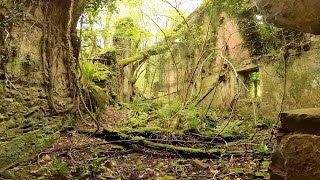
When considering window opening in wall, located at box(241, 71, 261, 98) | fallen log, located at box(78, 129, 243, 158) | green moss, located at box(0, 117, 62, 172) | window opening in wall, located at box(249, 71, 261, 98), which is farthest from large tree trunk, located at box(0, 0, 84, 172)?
window opening in wall, located at box(249, 71, 261, 98)

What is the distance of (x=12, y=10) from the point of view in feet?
12.2

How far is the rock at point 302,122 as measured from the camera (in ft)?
6.18

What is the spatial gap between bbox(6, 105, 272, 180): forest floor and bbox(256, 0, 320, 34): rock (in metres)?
1.91

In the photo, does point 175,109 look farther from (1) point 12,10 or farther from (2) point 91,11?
(1) point 12,10

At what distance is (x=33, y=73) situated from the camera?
4.20 meters

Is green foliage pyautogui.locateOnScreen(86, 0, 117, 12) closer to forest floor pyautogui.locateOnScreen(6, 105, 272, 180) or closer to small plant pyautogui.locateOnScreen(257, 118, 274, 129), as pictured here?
forest floor pyautogui.locateOnScreen(6, 105, 272, 180)

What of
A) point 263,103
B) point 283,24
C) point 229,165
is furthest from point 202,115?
point 283,24

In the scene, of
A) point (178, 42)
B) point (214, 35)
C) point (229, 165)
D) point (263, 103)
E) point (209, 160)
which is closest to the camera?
point (229, 165)

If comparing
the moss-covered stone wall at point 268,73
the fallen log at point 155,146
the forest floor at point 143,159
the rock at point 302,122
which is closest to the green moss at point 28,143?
the forest floor at point 143,159

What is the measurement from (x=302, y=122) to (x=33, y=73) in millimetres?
4041

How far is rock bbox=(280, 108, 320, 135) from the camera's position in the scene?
1.88 metres

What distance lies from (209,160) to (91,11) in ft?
15.2

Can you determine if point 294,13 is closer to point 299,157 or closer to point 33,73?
point 299,157

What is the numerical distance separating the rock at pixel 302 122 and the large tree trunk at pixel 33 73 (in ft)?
11.3
